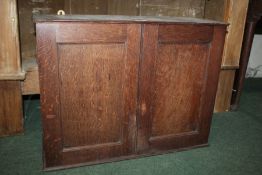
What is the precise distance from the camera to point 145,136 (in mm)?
1750

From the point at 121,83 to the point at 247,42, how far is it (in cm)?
154

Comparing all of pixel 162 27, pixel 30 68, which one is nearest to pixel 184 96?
pixel 162 27

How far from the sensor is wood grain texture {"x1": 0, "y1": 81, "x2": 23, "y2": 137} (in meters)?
1.93

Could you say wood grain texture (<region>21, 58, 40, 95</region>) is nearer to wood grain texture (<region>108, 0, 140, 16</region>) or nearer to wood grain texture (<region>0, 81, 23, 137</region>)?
wood grain texture (<region>0, 81, 23, 137</region>)

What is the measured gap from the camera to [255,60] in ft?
12.9

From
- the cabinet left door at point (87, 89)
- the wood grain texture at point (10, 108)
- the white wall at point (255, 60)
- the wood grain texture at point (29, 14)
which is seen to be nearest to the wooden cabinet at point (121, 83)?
the cabinet left door at point (87, 89)

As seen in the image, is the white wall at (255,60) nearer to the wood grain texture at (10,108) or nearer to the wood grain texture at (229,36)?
the wood grain texture at (229,36)

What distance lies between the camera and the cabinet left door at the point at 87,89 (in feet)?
4.66

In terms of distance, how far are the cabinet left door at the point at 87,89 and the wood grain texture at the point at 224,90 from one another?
1.21 meters

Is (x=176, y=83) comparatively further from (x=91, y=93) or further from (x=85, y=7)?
(x=85, y=7)

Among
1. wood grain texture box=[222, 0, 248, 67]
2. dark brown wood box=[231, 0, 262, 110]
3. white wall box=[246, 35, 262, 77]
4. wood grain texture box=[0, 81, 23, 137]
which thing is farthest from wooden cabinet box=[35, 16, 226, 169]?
white wall box=[246, 35, 262, 77]

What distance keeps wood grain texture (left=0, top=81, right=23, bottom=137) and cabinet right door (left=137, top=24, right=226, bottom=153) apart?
922mm

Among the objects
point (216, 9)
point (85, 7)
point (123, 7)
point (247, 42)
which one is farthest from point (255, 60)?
point (85, 7)

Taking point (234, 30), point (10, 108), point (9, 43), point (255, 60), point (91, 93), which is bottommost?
point (10, 108)
